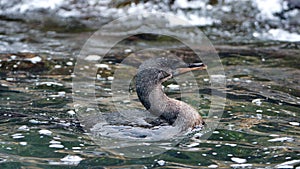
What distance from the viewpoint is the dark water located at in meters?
6.66

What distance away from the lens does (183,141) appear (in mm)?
7242

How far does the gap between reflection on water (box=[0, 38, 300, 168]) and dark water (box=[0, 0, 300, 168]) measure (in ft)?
0.04

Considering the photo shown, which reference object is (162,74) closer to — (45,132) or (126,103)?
(126,103)

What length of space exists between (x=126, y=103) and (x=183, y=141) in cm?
204

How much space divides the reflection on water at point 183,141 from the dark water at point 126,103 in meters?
0.01

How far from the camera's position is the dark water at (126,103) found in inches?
262

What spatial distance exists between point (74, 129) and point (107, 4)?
A: 8.56 meters

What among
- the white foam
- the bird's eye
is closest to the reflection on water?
the white foam

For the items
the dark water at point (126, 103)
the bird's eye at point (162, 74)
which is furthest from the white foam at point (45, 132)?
the bird's eye at point (162, 74)

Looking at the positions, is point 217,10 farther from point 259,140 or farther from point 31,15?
point 259,140

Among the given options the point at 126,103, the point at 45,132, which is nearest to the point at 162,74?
the point at 126,103

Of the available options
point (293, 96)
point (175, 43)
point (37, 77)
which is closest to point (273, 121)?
point (293, 96)

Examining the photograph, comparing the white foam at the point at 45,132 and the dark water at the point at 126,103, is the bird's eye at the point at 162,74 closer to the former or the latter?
the dark water at the point at 126,103

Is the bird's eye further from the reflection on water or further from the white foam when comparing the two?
the white foam
